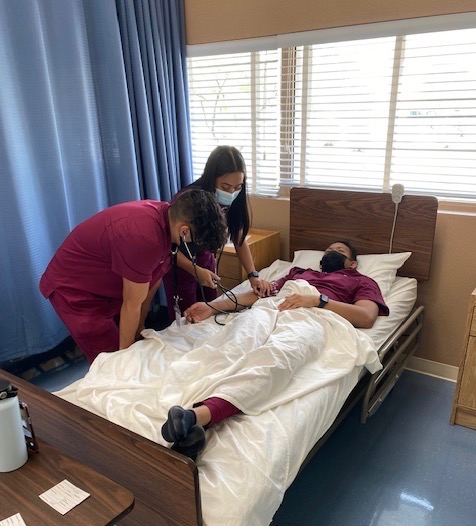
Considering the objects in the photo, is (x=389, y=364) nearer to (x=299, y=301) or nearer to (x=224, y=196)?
(x=299, y=301)

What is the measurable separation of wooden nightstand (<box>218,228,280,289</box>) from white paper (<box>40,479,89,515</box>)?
180 centimetres

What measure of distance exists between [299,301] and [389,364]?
478 mm

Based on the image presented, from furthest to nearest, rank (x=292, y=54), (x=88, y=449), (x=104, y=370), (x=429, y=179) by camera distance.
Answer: (x=292, y=54) < (x=429, y=179) < (x=104, y=370) < (x=88, y=449)

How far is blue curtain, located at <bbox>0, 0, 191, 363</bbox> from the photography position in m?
2.09

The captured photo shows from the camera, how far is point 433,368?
2475 millimetres

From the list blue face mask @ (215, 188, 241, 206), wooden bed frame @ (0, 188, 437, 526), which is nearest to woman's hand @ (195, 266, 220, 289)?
blue face mask @ (215, 188, 241, 206)

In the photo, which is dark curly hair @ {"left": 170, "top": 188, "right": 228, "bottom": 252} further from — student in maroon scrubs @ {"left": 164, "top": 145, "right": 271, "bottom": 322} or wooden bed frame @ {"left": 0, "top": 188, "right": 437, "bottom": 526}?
wooden bed frame @ {"left": 0, "top": 188, "right": 437, "bottom": 526}

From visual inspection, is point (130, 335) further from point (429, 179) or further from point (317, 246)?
point (429, 179)

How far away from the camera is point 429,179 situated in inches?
91.2

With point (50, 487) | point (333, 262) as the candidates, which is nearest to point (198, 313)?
point (333, 262)

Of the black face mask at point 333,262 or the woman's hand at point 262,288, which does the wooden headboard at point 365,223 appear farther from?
the woman's hand at point 262,288

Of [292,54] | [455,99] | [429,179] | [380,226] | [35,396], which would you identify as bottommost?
[35,396]

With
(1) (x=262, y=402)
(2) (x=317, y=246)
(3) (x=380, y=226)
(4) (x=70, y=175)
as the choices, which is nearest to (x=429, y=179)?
(3) (x=380, y=226)

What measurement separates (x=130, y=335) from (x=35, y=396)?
0.46m
